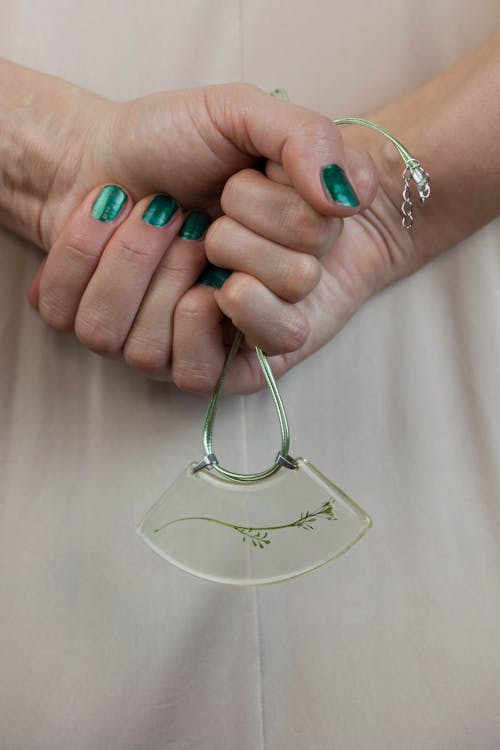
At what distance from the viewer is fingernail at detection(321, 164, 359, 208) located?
587 mm

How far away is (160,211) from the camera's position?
68 cm

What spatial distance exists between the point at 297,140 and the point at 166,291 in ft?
0.62

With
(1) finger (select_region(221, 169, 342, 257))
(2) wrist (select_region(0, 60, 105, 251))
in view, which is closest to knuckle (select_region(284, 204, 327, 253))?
(1) finger (select_region(221, 169, 342, 257))

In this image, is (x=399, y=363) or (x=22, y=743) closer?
(x=22, y=743)

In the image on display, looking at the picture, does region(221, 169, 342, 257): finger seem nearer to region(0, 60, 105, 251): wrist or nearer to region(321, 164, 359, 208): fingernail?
region(321, 164, 359, 208): fingernail

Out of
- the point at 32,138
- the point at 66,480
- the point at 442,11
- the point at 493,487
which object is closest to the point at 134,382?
the point at 66,480

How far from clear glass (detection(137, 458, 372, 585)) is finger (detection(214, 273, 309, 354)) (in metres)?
0.11

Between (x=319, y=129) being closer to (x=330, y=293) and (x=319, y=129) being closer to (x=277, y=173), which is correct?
(x=277, y=173)

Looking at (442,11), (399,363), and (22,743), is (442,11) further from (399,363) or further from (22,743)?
(22,743)

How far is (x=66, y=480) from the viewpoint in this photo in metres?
0.76

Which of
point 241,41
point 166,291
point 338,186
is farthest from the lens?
point 241,41

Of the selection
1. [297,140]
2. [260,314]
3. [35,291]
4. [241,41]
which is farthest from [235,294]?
[241,41]

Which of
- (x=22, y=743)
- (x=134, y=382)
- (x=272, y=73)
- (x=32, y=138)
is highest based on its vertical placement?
(x=272, y=73)

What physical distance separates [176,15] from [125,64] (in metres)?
0.08
